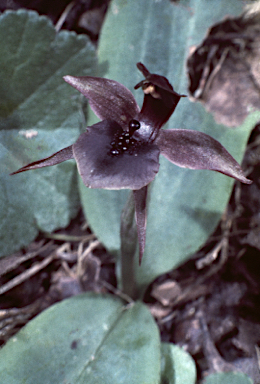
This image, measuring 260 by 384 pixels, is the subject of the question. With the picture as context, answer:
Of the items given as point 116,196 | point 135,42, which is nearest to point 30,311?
point 116,196

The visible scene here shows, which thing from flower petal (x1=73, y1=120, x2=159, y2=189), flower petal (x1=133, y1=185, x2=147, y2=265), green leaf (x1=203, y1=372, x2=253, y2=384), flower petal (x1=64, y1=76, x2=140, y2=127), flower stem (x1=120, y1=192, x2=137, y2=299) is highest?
flower petal (x1=64, y1=76, x2=140, y2=127)

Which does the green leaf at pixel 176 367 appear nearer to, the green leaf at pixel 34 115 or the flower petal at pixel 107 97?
the green leaf at pixel 34 115

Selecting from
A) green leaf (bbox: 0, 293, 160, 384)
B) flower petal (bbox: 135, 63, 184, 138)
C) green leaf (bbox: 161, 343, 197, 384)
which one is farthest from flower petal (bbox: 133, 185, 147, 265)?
green leaf (bbox: 161, 343, 197, 384)

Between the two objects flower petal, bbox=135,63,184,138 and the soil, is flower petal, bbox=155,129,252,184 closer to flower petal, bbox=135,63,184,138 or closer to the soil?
flower petal, bbox=135,63,184,138

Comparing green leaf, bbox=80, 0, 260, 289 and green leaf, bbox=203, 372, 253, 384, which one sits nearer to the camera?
green leaf, bbox=203, 372, 253, 384

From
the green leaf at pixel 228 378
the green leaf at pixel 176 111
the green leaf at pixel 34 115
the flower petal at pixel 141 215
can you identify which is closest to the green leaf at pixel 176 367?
the green leaf at pixel 228 378

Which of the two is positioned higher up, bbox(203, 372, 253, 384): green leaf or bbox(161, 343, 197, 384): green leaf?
bbox(161, 343, 197, 384): green leaf

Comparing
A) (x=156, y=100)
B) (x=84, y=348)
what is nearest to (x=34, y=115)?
(x=156, y=100)

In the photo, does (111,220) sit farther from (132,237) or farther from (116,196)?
(132,237)
